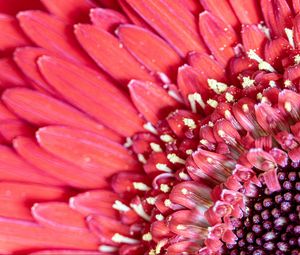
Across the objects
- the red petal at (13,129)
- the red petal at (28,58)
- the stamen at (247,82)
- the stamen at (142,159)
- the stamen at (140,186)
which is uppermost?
the red petal at (28,58)

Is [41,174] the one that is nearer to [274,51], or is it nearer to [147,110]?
[147,110]

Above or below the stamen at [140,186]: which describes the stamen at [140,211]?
below

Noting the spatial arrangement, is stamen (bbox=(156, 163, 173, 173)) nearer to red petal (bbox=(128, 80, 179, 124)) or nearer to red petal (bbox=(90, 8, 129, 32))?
red petal (bbox=(128, 80, 179, 124))

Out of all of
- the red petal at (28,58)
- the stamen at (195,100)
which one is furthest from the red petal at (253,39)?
the red petal at (28,58)

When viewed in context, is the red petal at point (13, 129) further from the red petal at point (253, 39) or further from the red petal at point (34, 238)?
the red petal at point (253, 39)

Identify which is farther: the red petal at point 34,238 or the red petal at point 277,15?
the red petal at point 34,238

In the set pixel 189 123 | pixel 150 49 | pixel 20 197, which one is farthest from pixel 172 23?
pixel 20 197
